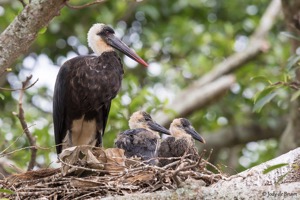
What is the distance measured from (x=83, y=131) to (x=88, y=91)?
57 cm

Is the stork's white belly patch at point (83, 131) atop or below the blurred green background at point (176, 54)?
below

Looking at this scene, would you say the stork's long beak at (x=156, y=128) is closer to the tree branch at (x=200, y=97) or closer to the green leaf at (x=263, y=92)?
the green leaf at (x=263, y=92)

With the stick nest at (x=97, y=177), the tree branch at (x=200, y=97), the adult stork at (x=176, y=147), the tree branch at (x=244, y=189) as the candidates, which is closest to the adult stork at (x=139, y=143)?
the adult stork at (x=176, y=147)

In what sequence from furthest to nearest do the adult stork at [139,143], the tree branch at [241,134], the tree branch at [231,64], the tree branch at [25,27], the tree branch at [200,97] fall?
the tree branch at [241,134], the tree branch at [231,64], the tree branch at [200,97], the adult stork at [139,143], the tree branch at [25,27]

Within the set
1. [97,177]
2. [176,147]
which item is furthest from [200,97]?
[97,177]

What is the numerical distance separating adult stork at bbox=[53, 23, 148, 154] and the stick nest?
4.10ft

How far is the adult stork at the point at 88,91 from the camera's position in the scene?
23.9 ft

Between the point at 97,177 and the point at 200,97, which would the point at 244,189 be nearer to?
the point at 97,177

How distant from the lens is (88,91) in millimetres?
7285

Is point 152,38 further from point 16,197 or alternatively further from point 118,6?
point 16,197

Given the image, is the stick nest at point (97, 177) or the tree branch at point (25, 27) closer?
the stick nest at point (97, 177)

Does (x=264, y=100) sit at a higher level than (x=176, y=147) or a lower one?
higher

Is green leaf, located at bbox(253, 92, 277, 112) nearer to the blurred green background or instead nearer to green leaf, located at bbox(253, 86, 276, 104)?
green leaf, located at bbox(253, 86, 276, 104)

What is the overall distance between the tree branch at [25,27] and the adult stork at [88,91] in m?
1.74
